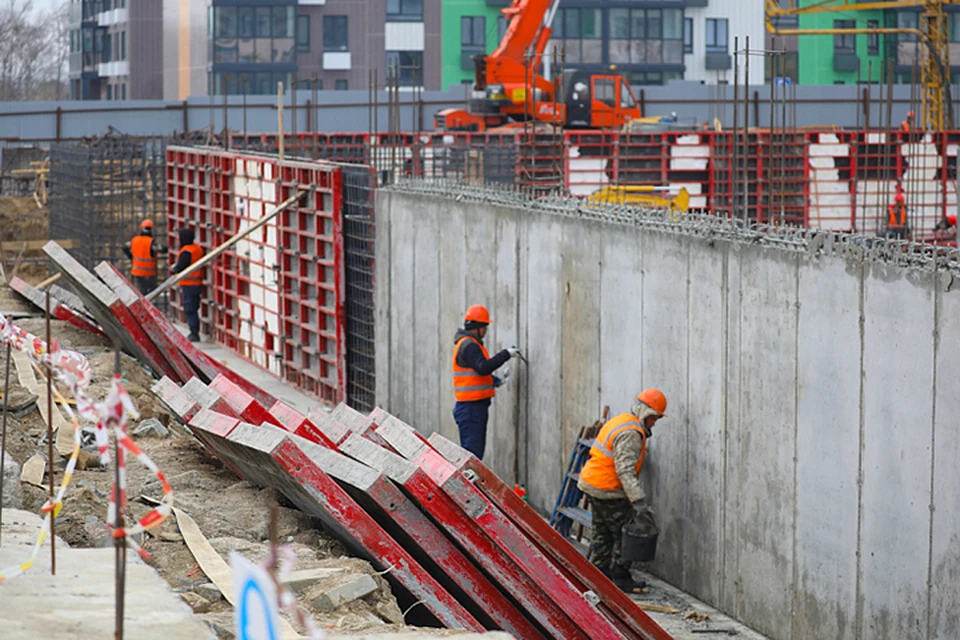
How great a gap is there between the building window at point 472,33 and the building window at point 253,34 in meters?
7.29

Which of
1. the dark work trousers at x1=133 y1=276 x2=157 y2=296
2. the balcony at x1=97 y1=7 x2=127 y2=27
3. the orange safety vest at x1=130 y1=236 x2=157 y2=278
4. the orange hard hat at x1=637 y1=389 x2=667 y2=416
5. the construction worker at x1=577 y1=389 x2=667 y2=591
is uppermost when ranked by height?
the balcony at x1=97 y1=7 x2=127 y2=27

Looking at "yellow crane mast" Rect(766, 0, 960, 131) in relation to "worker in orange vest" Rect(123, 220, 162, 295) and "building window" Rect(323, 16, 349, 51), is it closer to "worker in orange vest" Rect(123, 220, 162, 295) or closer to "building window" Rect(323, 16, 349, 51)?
"worker in orange vest" Rect(123, 220, 162, 295)

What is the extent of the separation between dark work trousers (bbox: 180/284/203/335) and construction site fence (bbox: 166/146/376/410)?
224 mm

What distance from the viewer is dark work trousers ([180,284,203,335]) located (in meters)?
22.3

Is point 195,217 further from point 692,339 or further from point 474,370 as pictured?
point 692,339

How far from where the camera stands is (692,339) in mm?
10508

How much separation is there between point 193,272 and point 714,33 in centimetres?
4508

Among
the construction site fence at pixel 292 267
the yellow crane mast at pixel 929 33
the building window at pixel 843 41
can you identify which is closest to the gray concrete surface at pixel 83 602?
the construction site fence at pixel 292 267

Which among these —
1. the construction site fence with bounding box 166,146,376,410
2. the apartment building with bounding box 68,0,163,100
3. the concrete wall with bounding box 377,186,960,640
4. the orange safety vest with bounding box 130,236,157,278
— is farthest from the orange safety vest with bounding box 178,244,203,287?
the apartment building with bounding box 68,0,163,100

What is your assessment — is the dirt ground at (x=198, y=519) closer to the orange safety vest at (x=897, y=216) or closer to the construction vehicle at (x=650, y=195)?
the construction vehicle at (x=650, y=195)

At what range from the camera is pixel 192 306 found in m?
22.5

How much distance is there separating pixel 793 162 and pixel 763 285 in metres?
20.7

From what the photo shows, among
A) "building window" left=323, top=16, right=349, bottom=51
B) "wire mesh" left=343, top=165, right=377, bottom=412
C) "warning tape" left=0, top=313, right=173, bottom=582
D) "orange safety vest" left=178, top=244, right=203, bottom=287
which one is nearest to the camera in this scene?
"warning tape" left=0, top=313, right=173, bottom=582

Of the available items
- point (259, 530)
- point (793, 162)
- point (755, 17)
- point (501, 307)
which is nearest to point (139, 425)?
point (259, 530)
